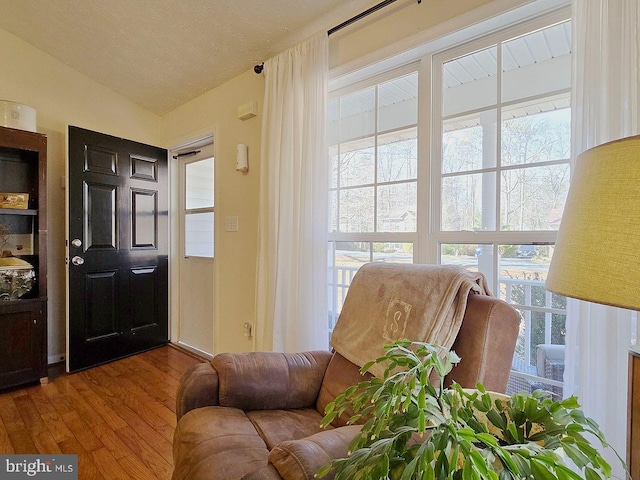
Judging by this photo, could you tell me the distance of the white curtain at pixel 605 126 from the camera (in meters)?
1.10

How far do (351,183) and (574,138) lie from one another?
112cm

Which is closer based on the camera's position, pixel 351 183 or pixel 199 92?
pixel 351 183

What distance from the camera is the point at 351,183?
2080 mm

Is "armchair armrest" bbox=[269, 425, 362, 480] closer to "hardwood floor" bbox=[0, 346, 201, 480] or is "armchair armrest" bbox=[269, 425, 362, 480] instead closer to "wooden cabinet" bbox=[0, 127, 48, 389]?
"hardwood floor" bbox=[0, 346, 201, 480]

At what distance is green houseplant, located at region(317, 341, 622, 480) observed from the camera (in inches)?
16.4

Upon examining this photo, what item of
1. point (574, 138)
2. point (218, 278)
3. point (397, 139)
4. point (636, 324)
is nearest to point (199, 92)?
point (218, 278)

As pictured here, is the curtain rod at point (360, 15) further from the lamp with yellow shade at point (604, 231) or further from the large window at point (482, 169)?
the lamp with yellow shade at point (604, 231)

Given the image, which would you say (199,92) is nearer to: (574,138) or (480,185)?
(480,185)

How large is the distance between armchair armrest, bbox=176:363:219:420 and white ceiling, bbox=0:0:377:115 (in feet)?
6.47

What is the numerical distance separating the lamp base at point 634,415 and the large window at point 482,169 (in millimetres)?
662

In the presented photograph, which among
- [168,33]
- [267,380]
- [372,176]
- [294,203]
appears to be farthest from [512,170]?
[168,33]

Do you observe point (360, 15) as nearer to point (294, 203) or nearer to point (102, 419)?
point (294, 203)

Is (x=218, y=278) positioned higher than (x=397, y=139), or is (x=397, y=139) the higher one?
(x=397, y=139)

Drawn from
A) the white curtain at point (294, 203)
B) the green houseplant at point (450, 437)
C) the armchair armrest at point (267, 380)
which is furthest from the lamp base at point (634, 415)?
the white curtain at point (294, 203)
